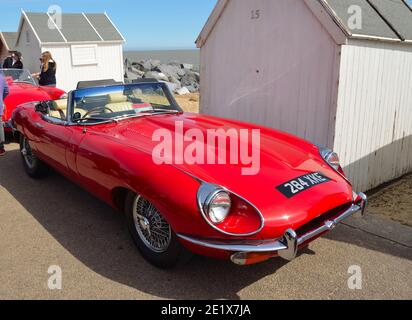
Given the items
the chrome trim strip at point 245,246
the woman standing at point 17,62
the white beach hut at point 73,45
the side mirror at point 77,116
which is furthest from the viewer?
the white beach hut at point 73,45

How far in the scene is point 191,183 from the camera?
2643mm

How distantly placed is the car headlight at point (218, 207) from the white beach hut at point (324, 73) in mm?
2525

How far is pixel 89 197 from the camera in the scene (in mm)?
4555

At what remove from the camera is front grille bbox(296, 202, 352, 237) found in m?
2.72

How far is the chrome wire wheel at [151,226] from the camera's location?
293 cm

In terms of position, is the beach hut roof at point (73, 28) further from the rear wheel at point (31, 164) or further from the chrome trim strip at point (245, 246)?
the chrome trim strip at point (245, 246)

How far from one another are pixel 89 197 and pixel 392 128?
14.2 feet

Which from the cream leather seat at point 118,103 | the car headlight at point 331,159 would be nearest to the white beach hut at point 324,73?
the car headlight at point 331,159

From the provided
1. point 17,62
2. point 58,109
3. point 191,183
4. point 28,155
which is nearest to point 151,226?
point 191,183

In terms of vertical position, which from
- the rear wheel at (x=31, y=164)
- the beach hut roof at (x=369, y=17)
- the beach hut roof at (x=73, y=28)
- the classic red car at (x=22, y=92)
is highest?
the beach hut roof at (x=73, y=28)

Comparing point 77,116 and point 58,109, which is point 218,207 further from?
point 58,109

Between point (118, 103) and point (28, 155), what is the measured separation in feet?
6.24

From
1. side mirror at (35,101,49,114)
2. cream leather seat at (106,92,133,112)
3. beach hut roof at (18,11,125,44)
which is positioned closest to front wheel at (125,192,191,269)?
cream leather seat at (106,92,133,112)
